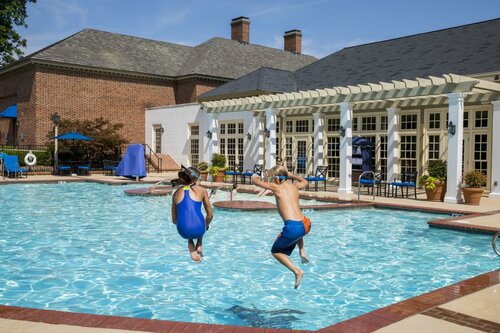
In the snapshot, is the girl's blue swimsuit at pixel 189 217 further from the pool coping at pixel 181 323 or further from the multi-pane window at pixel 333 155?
the multi-pane window at pixel 333 155

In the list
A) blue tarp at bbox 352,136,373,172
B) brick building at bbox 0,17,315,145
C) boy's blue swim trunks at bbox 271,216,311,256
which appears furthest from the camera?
brick building at bbox 0,17,315,145

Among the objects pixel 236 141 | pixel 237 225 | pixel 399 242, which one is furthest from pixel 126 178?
pixel 399 242

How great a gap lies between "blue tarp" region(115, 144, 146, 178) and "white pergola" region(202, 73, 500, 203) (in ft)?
15.1

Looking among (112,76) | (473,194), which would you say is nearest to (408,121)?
(473,194)

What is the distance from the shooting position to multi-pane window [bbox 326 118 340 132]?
22459 mm

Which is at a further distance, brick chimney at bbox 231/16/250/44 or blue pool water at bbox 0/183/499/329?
brick chimney at bbox 231/16/250/44

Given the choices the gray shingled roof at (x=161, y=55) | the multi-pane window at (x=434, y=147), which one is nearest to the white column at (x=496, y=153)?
the multi-pane window at (x=434, y=147)

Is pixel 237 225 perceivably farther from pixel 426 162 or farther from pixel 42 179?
pixel 42 179

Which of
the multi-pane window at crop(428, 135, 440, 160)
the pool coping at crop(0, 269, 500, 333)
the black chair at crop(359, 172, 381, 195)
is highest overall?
the multi-pane window at crop(428, 135, 440, 160)

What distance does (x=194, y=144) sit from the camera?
29156 millimetres

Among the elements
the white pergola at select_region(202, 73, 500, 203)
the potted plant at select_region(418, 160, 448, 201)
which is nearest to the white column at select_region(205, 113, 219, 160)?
the white pergola at select_region(202, 73, 500, 203)

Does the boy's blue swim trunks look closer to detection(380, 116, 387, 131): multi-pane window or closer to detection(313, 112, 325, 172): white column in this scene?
detection(380, 116, 387, 131): multi-pane window

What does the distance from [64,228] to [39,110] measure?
2010cm

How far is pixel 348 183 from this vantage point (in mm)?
18125
